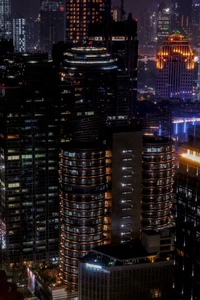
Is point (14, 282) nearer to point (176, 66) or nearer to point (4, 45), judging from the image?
point (4, 45)

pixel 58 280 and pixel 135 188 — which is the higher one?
pixel 135 188

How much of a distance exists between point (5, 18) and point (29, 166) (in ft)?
119

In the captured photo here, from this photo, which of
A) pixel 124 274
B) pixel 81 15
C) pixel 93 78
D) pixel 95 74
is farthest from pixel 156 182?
pixel 81 15

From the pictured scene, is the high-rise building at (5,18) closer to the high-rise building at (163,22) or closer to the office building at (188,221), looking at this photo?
the high-rise building at (163,22)

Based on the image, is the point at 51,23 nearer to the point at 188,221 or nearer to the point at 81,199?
the point at 81,199

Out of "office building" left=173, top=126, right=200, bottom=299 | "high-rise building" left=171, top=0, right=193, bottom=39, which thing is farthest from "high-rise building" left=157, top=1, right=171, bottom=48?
"office building" left=173, top=126, right=200, bottom=299

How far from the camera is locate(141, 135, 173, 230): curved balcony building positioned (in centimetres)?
3161

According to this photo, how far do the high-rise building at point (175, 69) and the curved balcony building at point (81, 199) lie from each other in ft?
117

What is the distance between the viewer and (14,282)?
30984mm

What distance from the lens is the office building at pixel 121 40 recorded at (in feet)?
162

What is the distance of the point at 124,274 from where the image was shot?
26.3 meters

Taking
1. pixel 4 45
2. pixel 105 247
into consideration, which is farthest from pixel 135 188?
pixel 4 45

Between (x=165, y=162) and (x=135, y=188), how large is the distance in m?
1.90

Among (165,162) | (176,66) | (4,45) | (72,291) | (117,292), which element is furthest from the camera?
(176,66)
